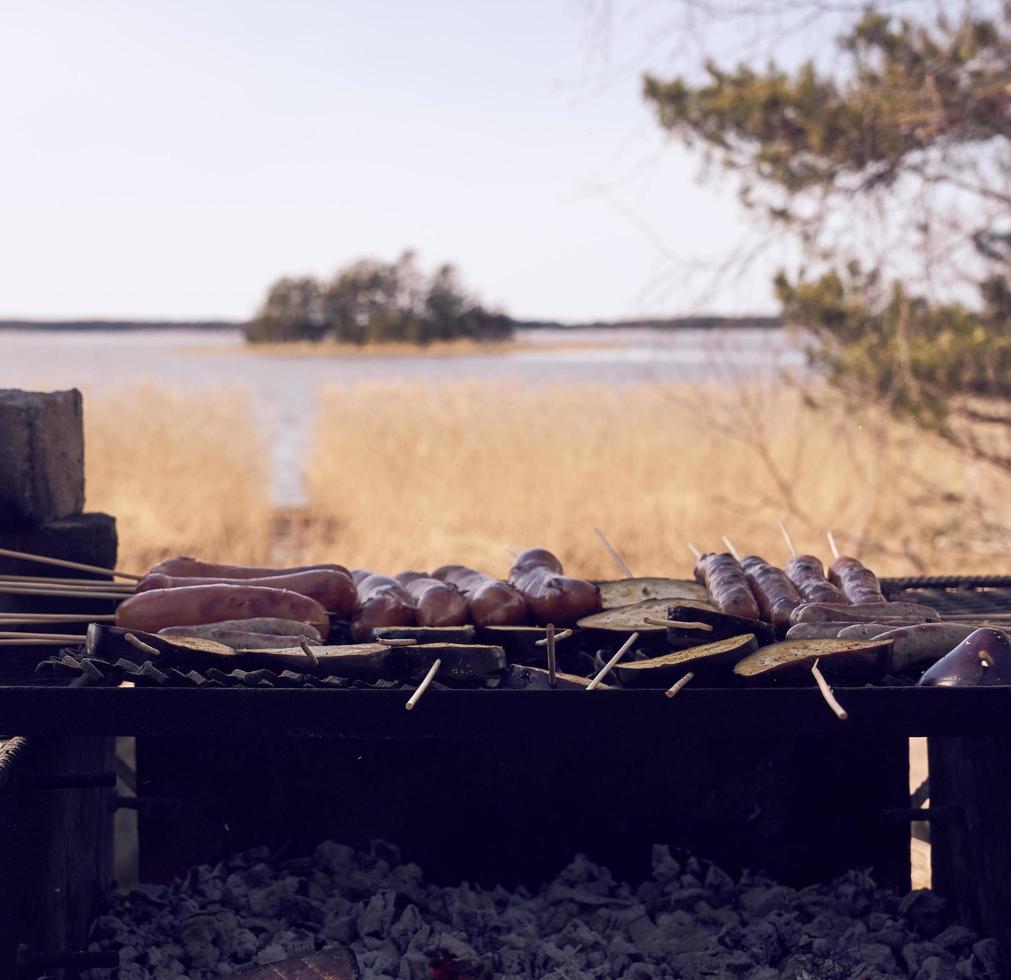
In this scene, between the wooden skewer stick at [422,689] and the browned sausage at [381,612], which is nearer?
the wooden skewer stick at [422,689]

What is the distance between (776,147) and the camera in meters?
6.74

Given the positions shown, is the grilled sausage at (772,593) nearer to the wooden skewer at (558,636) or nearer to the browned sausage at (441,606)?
the wooden skewer at (558,636)

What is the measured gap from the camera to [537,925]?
9.25ft

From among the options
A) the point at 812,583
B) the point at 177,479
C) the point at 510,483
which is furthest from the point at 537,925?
the point at 177,479

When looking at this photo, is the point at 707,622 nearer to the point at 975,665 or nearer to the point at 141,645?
the point at 975,665

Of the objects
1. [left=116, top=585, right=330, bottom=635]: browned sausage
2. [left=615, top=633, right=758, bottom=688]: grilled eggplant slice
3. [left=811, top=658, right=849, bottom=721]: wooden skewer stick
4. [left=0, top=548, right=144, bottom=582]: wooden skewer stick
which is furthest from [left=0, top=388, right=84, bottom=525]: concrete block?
[left=811, top=658, right=849, bottom=721]: wooden skewer stick

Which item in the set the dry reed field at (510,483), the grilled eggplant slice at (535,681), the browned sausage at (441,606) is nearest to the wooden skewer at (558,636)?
the grilled eggplant slice at (535,681)

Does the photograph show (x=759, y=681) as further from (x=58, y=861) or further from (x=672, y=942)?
(x=58, y=861)

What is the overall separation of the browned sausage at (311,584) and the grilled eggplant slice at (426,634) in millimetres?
276

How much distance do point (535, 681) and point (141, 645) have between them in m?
0.74

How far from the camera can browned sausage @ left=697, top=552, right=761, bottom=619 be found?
98.6 inches

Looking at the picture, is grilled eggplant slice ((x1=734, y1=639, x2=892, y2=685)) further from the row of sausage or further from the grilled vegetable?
the row of sausage

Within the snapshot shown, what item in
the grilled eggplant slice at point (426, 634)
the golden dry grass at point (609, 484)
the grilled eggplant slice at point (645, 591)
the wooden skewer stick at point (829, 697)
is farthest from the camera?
the golden dry grass at point (609, 484)

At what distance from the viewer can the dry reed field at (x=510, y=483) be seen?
947 centimetres
